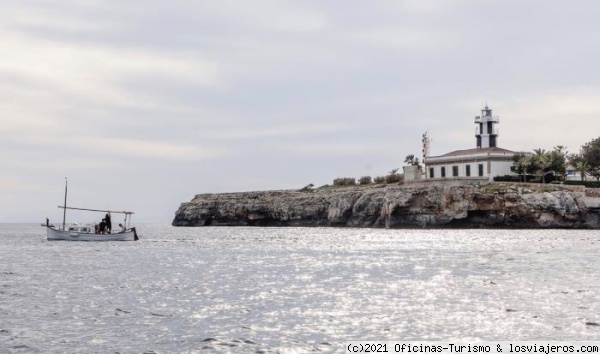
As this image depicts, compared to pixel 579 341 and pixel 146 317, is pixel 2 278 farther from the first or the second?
pixel 579 341

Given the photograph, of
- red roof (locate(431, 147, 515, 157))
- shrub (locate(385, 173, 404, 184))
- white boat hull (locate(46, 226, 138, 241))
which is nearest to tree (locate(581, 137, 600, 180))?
red roof (locate(431, 147, 515, 157))

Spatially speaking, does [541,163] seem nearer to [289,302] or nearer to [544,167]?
[544,167]

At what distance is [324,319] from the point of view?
111ft

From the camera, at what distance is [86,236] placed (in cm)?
11306

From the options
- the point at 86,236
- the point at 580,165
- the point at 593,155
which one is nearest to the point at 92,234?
the point at 86,236

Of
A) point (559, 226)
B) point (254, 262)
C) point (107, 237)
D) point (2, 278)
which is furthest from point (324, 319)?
point (559, 226)

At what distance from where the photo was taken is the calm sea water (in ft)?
96.7

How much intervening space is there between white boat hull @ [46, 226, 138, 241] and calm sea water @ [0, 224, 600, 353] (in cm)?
4177

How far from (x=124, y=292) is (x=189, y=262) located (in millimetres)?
24707

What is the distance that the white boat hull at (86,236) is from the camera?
370ft

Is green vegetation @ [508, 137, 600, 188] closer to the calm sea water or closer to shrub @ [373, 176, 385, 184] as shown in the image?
shrub @ [373, 176, 385, 184]

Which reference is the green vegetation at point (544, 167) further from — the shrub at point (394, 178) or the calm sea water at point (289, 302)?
the calm sea water at point (289, 302)

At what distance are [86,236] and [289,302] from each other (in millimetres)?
79126

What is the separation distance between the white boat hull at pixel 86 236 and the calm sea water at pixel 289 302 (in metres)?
41.8
